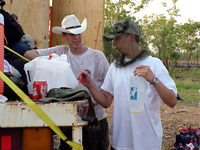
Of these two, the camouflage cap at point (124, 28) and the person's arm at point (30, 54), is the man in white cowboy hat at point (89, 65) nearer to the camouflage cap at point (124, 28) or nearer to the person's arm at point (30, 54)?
the person's arm at point (30, 54)

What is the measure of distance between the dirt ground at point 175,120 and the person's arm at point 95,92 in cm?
372

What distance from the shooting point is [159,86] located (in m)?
2.07

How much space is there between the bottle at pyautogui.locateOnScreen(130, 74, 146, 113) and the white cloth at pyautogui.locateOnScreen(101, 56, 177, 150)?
162 millimetres

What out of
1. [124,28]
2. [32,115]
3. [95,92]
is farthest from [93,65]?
[32,115]

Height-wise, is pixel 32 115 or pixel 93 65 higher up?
pixel 93 65

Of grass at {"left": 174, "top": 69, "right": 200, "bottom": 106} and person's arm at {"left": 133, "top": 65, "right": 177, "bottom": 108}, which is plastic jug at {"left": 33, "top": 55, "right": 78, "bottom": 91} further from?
grass at {"left": 174, "top": 69, "right": 200, "bottom": 106}

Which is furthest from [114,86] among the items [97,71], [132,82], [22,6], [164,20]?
[164,20]

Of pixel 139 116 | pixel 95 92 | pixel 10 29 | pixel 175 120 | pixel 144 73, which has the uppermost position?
pixel 10 29

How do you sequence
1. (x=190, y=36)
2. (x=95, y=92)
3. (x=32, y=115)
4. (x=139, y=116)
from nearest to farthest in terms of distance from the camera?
(x=32, y=115)
(x=139, y=116)
(x=95, y=92)
(x=190, y=36)

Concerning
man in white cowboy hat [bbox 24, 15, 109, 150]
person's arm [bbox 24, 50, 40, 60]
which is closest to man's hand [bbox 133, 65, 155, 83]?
man in white cowboy hat [bbox 24, 15, 109, 150]

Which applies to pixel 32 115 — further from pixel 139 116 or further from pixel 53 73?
pixel 139 116

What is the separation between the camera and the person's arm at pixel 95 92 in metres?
2.54

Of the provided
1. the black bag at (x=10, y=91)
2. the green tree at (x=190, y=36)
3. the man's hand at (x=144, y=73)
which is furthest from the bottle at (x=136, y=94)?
the green tree at (x=190, y=36)

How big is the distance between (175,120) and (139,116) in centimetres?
666
